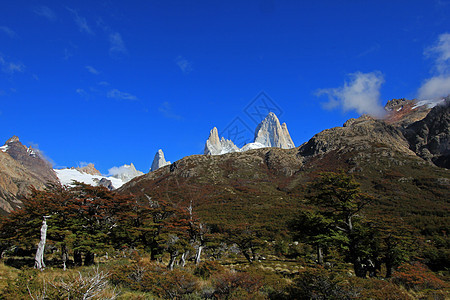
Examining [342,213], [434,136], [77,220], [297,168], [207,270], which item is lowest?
[207,270]

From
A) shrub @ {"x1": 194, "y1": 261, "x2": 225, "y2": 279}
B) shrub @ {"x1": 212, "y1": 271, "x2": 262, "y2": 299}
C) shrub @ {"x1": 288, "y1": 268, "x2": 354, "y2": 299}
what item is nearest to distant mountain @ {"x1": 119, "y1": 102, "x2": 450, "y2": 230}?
shrub @ {"x1": 194, "y1": 261, "x2": 225, "y2": 279}

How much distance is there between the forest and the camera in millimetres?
8688

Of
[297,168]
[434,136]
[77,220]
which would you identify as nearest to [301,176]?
[297,168]

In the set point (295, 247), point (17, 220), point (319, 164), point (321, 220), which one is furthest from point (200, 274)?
point (319, 164)

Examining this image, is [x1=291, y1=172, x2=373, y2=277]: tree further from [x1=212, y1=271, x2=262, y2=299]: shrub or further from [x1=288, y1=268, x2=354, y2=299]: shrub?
[x1=212, y1=271, x2=262, y2=299]: shrub

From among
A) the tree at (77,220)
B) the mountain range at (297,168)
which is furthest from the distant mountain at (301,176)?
the tree at (77,220)

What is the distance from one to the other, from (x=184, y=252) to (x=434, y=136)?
15437 centimetres

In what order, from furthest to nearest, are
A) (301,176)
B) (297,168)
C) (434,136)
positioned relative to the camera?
(434,136), (297,168), (301,176)

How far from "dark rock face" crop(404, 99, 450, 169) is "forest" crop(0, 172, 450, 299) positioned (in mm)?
120392

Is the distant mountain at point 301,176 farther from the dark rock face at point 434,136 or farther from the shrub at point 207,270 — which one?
the shrub at point 207,270

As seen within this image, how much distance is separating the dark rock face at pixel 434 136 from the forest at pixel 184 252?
12039 centimetres

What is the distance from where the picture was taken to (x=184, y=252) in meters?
18.5

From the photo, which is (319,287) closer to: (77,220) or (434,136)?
(77,220)

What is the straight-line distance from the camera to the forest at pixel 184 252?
8.69 m
